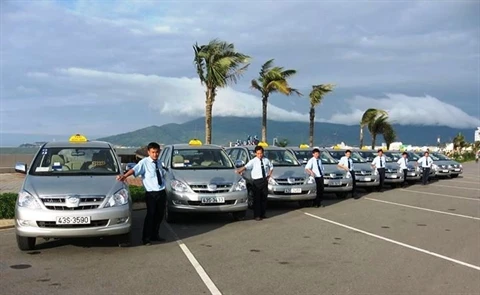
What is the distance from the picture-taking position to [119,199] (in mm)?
7734

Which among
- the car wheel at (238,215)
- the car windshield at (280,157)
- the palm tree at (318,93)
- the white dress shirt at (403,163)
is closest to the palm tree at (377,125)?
the palm tree at (318,93)

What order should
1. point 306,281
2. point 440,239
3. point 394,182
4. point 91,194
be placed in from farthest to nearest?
1. point 394,182
2. point 440,239
3. point 91,194
4. point 306,281

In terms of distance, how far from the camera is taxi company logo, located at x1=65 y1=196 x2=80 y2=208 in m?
7.29

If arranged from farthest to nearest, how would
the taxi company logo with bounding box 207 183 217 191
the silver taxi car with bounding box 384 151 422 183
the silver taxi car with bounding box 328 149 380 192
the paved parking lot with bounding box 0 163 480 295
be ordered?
the silver taxi car with bounding box 384 151 422 183 → the silver taxi car with bounding box 328 149 380 192 → the taxi company logo with bounding box 207 183 217 191 → the paved parking lot with bounding box 0 163 480 295

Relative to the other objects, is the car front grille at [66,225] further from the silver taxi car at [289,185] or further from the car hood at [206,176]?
the silver taxi car at [289,185]

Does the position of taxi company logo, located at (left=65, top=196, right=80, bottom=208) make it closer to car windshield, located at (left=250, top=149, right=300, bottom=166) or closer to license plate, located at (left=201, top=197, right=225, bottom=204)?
license plate, located at (left=201, top=197, right=225, bottom=204)

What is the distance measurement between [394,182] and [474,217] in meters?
8.01

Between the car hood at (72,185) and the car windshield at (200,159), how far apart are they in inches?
127

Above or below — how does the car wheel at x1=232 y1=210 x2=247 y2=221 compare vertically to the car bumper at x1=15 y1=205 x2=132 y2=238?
below

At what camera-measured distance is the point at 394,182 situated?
66.9 feet

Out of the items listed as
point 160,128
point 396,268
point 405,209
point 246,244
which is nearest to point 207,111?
point 405,209

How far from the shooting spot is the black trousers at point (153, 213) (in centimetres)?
845

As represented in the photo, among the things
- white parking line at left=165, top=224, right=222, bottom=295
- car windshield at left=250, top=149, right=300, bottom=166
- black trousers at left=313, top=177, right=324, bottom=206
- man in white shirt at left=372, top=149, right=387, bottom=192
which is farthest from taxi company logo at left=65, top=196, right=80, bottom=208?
man in white shirt at left=372, top=149, right=387, bottom=192

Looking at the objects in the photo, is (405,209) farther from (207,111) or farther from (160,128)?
(160,128)
